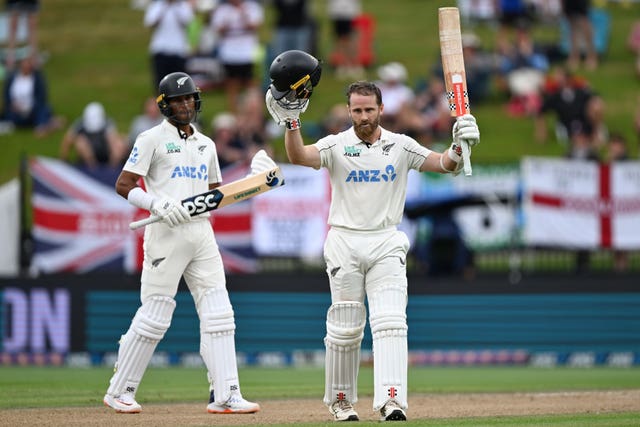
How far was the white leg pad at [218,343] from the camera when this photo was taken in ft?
34.7

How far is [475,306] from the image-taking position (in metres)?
17.6

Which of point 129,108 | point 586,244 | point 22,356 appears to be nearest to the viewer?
point 22,356

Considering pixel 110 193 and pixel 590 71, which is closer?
pixel 110 193

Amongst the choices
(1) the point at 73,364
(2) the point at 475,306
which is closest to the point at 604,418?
(2) the point at 475,306

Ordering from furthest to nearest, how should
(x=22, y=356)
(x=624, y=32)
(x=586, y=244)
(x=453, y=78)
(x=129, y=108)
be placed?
(x=624, y=32) < (x=129, y=108) < (x=586, y=244) < (x=22, y=356) < (x=453, y=78)

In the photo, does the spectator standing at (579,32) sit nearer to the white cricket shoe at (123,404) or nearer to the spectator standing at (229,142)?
the spectator standing at (229,142)

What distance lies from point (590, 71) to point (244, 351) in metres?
12.2

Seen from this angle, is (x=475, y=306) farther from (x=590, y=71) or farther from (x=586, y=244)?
(x=590, y=71)

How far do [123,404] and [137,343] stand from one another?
0.50m

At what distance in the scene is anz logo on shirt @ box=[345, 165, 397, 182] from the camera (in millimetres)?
10008

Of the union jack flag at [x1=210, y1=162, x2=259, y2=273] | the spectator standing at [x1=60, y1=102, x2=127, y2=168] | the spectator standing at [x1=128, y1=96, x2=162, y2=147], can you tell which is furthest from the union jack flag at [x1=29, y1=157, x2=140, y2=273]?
the spectator standing at [x1=128, y1=96, x2=162, y2=147]

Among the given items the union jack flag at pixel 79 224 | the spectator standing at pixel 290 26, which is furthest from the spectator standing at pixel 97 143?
the spectator standing at pixel 290 26

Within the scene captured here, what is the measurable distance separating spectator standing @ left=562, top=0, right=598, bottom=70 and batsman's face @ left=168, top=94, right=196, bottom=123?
1565 cm

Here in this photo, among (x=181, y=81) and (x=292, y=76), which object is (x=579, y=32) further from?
(x=292, y=76)
